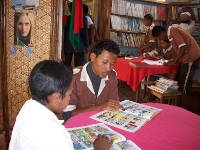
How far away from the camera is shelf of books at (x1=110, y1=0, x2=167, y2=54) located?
5.76 m

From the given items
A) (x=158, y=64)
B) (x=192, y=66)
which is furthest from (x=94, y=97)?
(x=192, y=66)

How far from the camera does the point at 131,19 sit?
6.07m

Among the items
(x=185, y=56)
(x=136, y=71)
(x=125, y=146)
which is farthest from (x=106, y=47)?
(x=185, y=56)

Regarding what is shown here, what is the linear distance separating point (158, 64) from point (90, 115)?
2.43m

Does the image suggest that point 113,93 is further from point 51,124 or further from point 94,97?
point 51,124

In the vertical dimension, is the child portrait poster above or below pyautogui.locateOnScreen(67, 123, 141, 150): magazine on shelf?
above

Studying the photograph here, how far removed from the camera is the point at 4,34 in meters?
2.45

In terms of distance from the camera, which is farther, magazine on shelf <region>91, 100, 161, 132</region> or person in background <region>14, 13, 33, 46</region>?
person in background <region>14, 13, 33, 46</region>

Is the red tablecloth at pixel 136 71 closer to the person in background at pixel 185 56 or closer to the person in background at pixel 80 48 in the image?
the person in background at pixel 185 56

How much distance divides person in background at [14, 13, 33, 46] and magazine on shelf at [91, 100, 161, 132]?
1.35 m

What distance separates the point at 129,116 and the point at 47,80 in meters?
0.74

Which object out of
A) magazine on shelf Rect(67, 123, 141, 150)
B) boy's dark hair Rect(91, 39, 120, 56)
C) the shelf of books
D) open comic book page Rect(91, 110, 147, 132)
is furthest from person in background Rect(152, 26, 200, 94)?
magazine on shelf Rect(67, 123, 141, 150)

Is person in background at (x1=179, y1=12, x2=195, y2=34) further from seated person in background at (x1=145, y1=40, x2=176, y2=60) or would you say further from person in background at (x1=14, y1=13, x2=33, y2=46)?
person in background at (x1=14, y1=13, x2=33, y2=46)

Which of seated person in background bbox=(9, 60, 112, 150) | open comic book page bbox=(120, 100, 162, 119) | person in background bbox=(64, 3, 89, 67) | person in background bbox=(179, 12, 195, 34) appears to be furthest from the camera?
person in background bbox=(179, 12, 195, 34)
